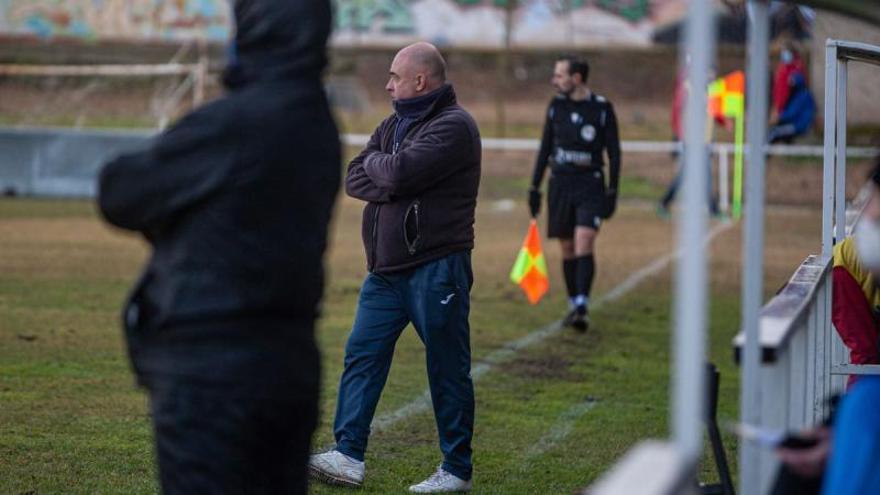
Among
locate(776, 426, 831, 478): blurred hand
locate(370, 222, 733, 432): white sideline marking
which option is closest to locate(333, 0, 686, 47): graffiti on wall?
locate(370, 222, 733, 432): white sideline marking

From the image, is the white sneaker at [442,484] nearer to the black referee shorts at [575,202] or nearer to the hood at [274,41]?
the hood at [274,41]

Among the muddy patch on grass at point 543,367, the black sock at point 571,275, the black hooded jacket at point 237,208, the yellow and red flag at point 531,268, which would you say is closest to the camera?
the black hooded jacket at point 237,208

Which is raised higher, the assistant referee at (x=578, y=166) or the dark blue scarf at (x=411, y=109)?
the dark blue scarf at (x=411, y=109)

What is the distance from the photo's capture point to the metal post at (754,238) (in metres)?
4.18

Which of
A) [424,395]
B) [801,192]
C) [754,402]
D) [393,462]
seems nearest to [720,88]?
[801,192]

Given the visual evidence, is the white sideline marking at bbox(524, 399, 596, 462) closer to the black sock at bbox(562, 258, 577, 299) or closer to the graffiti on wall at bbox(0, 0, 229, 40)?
the black sock at bbox(562, 258, 577, 299)

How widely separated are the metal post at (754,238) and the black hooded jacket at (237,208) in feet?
3.93

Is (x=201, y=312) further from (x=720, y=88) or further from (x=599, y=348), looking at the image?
(x=720, y=88)

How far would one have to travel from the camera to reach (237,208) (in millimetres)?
4168

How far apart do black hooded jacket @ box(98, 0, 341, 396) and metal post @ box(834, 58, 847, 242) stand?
3842 mm

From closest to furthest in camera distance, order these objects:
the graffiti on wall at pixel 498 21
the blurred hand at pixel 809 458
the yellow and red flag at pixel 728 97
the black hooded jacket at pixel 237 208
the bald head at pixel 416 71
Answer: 1. the blurred hand at pixel 809 458
2. the black hooded jacket at pixel 237 208
3. the bald head at pixel 416 71
4. the yellow and red flag at pixel 728 97
5. the graffiti on wall at pixel 498 21

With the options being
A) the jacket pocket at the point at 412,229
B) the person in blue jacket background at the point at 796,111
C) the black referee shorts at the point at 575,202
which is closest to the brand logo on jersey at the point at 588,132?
the black referee shorts at the point at 575,202

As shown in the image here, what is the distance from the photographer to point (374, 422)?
9039mm

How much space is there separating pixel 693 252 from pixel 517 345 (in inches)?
347
